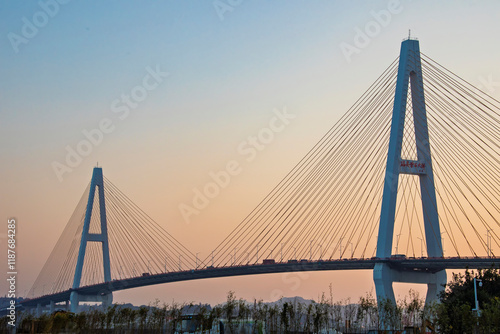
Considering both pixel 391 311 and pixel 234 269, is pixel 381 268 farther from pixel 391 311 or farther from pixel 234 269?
Result: pixel 234 269

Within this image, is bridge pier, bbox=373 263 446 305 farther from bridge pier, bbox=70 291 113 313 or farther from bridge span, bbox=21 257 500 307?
bridge pier, bbox=70 291 113 313

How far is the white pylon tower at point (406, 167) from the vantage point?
51969 mm

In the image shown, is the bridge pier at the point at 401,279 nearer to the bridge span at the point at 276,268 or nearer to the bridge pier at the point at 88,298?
the bridge span at the point at 276,268

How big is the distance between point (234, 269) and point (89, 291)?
80.2 feet

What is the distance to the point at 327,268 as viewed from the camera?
2527 inches

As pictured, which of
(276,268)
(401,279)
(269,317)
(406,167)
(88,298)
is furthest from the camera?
(88,298)

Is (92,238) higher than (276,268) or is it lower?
higher

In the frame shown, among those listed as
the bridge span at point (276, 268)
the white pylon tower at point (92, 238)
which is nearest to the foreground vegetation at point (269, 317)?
the bridge span at point (276, 268)

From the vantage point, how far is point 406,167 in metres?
52.7

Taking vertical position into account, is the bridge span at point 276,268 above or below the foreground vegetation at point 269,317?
above

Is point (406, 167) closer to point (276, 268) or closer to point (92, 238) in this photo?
point (276, 268)

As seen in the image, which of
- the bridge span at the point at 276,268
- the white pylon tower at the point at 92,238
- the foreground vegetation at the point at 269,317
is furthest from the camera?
the white pylon tower at the point at 92,238

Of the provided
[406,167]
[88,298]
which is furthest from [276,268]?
[88,298]

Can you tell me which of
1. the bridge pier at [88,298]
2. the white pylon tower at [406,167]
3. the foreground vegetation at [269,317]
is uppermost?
the white pylon tower at [406,167]
